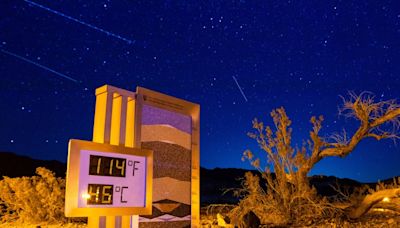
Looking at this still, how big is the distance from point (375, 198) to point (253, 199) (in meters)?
2.63

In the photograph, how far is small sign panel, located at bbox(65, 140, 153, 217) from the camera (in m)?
4.79

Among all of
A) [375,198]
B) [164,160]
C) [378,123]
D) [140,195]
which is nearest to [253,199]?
[375,198]

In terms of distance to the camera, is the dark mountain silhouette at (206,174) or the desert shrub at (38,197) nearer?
the desert shrub at (38,197)

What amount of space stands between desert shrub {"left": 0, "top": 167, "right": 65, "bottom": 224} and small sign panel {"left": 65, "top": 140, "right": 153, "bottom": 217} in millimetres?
5461

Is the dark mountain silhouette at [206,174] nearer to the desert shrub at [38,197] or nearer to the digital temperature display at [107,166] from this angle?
the desert shrub at [38,197]

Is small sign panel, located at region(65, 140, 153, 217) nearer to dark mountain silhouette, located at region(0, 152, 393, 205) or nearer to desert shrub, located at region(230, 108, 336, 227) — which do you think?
desert shrub, located at region(230, 108, 336, 227)

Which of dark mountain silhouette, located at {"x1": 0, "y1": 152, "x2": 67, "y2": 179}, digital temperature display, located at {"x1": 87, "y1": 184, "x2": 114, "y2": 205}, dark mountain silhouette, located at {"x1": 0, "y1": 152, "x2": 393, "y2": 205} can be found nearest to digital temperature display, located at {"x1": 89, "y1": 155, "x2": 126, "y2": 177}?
digital temperature display, located at {"x1": 87, "y1": 184, "x2": 114, "y2": 205}

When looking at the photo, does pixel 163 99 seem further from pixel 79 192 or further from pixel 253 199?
pixel 253 199

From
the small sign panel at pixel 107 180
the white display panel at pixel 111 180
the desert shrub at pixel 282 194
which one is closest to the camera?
the small sign panel at pixel 107 180

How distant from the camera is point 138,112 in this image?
5.88 meters

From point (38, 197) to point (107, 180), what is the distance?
6.37 m

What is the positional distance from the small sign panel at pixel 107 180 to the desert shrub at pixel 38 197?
17.9 ft

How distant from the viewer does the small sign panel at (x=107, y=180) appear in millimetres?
4785

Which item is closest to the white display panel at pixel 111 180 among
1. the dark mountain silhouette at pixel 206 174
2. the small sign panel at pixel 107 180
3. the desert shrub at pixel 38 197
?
the small sign panel at pixel 107 180
